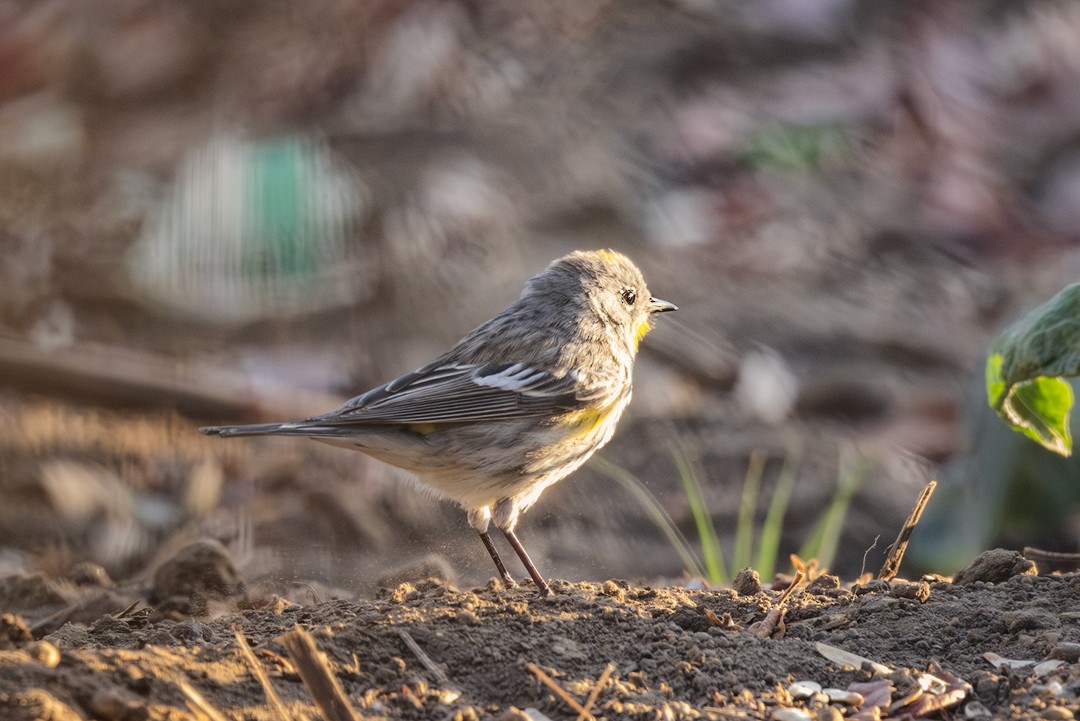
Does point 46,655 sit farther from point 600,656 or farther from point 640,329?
point 640,329

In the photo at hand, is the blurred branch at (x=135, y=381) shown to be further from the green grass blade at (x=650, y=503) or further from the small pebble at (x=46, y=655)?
the small pebble at (x=46, y=655)

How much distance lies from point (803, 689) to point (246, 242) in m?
4.76

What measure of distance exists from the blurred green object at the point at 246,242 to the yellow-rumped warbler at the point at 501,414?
242 cm

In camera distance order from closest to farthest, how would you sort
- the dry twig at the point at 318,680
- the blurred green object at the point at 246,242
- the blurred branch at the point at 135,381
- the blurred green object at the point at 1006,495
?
1. the dry twig at the point at 318,680
2. the blurred green object at the point at 1006,495
3. the blurred branch at the point at 135,381
4. the blurred green object at the point at 246,242

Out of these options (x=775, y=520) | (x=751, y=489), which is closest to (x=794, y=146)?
(x=751, y=489)

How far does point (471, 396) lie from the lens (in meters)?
4.21

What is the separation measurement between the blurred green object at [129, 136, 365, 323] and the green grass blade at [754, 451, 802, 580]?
2.69 m

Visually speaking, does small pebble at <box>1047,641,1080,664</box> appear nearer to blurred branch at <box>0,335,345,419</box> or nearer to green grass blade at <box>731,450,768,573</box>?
green grass blade at <box>731,450,768,573</box>

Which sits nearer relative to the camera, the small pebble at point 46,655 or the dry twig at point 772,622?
the small pebble at point 46,655

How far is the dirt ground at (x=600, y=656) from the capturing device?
2.20 meters

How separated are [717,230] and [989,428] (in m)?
3.43

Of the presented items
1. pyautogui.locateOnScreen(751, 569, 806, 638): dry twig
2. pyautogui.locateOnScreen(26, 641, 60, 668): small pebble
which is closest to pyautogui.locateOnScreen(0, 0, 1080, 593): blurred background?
pyautogui.locateOnScreen(751, 569, 806, 638): dry twig

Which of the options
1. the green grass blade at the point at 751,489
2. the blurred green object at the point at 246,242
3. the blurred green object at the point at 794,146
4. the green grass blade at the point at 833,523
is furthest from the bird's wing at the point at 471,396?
the blurred green object at the point at 794,146

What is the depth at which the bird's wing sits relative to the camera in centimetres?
406
